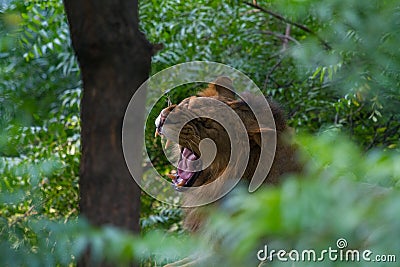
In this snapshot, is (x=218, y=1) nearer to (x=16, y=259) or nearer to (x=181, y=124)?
(x=181, y=124)

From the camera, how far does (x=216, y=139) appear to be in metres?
3.24

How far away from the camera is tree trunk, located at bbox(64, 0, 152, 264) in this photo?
177 cm

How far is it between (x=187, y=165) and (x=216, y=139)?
19cm

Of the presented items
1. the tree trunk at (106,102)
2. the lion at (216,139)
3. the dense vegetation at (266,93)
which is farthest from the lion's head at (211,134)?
the tree trunk at (106,102)

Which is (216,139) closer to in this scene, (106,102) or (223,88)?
(223,88)

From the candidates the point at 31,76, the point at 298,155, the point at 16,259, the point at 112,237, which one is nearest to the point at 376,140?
the point at 298,155

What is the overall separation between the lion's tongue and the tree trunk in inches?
59.0

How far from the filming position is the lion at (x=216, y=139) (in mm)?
3152

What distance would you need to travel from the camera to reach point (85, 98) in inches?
72.0

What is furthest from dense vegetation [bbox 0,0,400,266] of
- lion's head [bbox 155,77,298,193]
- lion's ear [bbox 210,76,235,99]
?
lion's ear [bbox 210,76,235,99]

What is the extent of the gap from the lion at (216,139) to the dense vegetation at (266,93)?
6.0 inches

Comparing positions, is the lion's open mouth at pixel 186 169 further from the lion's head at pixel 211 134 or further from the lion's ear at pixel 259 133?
the lion's ear at pixel 259 133

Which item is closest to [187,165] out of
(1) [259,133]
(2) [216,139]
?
(2) [216,139]

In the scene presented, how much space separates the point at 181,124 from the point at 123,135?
137cm
